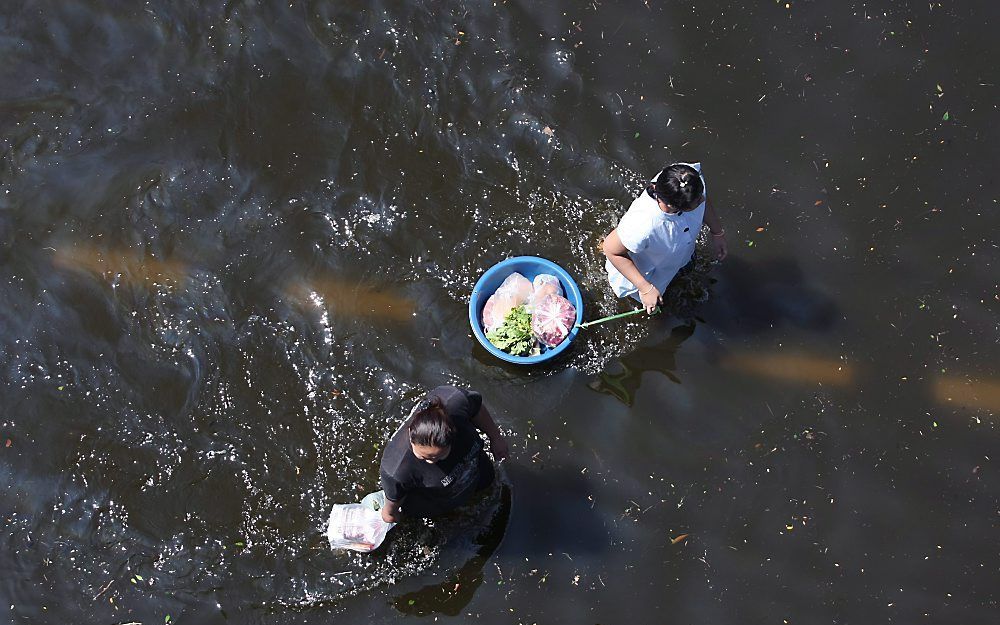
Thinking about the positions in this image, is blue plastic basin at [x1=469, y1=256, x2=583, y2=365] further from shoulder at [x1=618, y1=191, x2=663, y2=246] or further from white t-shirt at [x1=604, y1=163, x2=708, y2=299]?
shoulder at [x1=618, y1=191, x2=663, y2=246]

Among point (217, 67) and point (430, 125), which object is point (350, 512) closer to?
point (430, 125)

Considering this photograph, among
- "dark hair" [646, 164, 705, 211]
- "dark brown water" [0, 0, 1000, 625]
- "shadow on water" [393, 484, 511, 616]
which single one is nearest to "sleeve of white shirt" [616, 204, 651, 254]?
"dark hair" [646, 164, 705, 211]

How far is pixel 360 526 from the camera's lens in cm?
548

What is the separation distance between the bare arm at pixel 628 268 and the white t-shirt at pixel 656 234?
0.05m

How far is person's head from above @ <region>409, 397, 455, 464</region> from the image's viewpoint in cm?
403

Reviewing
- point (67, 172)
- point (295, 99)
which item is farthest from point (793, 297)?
point (67, 172)

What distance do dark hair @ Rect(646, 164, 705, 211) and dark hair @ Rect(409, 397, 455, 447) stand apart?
1873 millimetres

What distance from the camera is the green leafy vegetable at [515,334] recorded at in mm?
5938

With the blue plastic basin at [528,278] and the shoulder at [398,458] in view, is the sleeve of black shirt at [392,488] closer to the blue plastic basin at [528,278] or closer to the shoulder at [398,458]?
the shoulder at [398,458]

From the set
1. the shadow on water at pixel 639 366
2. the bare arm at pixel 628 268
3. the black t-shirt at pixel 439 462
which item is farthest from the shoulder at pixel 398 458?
the shadow on water at pixel 639 366

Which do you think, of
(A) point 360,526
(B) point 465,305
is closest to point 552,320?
(B) point 465,305

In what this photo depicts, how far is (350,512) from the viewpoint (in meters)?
5.54

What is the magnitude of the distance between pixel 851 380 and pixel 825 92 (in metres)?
2.71

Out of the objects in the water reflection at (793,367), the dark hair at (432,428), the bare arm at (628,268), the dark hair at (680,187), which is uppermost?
the dark hair at (680,187)
